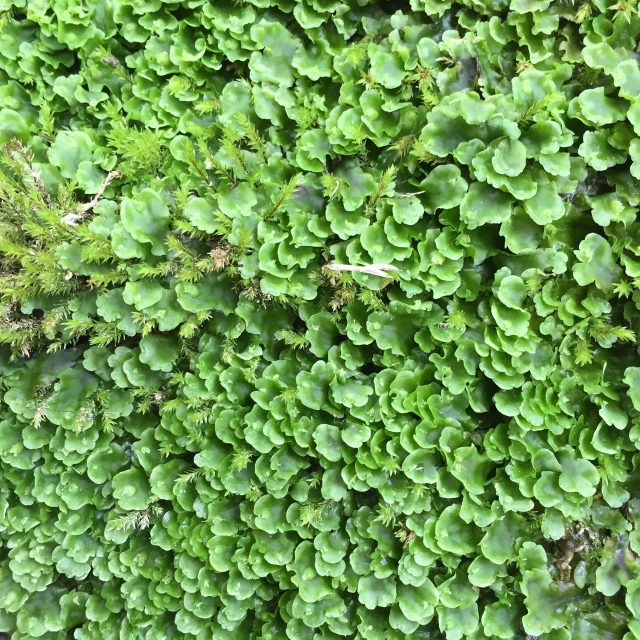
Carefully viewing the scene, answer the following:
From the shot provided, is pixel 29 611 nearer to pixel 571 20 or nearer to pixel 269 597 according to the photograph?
pixel 269 597

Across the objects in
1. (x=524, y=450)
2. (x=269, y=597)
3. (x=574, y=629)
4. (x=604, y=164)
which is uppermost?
(x=604, y=164)

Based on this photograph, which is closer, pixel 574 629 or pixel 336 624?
pixel 574 629

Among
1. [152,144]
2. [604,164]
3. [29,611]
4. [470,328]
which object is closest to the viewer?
[604,164]

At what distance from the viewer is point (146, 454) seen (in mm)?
2436

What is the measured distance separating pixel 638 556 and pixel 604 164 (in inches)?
64.1

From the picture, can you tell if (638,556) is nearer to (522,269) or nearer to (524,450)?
(524,450)

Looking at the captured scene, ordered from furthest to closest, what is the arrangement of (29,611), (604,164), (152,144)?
(29,611), (152,144), (604,164)

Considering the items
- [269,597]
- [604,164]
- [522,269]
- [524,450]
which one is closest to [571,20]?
[604,164]

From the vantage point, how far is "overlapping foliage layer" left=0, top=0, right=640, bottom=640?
6.63 ft

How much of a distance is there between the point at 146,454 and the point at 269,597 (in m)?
0.92

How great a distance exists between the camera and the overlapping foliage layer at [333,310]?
202 centimetres

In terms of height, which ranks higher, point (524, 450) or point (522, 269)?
point (522, 269)

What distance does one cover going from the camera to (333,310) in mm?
2262

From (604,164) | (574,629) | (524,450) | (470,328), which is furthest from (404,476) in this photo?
(604,164)
